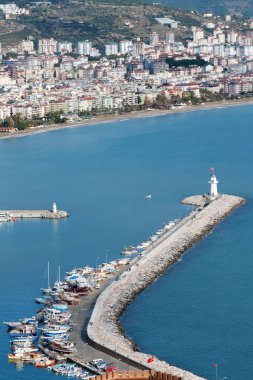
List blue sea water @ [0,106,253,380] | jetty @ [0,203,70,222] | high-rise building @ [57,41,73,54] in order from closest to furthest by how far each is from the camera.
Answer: blue sea water @ [0,106,253,380] < jetty @ [0,203,70,222] < high-rise building @ [57,41,73,54]

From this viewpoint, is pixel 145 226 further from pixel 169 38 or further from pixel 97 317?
pixel 169 38

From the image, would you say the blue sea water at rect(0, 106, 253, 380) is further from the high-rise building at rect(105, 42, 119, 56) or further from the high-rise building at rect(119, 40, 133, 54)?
the high-rise building at rect(119, 40, 133, 54)

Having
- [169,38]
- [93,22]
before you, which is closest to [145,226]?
[169,38]

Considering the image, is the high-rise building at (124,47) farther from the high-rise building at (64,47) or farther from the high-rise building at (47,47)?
the high-rise building at (47,47)

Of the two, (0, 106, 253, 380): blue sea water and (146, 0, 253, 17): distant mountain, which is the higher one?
(146, 0, 253, 17): distant mountain

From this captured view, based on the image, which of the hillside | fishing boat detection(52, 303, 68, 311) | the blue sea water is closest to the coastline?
the blue sea water

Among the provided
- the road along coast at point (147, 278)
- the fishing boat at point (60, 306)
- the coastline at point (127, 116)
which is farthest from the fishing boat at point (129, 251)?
the coastline at point (127, 116)
